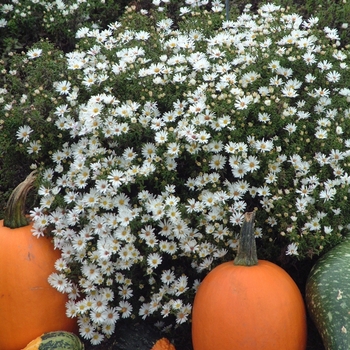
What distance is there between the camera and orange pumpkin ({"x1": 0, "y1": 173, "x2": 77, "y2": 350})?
277 cm

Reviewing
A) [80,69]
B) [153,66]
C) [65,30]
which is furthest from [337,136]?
[65,30]

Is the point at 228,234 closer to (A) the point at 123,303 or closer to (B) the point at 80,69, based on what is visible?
(A) the point at 123,303

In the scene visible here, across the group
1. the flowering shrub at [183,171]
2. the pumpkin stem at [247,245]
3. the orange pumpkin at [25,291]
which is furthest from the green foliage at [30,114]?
the pumpkin stem at [247,245]

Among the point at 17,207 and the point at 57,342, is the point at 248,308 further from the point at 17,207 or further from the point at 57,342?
the point at 17,207

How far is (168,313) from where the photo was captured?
271cm

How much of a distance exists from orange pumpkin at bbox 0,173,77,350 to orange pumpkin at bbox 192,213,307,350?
0.77 m

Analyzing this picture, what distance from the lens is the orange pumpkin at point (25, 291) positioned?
9.10ft

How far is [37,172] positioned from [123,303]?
834 millimetres

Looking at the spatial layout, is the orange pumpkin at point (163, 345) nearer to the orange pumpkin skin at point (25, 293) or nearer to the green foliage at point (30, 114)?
the orange pumpkin skin at point (25, 293)

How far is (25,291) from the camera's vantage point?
2.77 metres

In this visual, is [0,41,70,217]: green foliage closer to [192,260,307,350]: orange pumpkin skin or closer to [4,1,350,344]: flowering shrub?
[4,1,350,344]: flowering shrub

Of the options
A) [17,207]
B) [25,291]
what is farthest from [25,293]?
[17,207]

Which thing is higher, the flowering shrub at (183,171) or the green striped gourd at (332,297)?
the flowering shrub at (183,171)

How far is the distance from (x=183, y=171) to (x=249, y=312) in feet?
2.70
